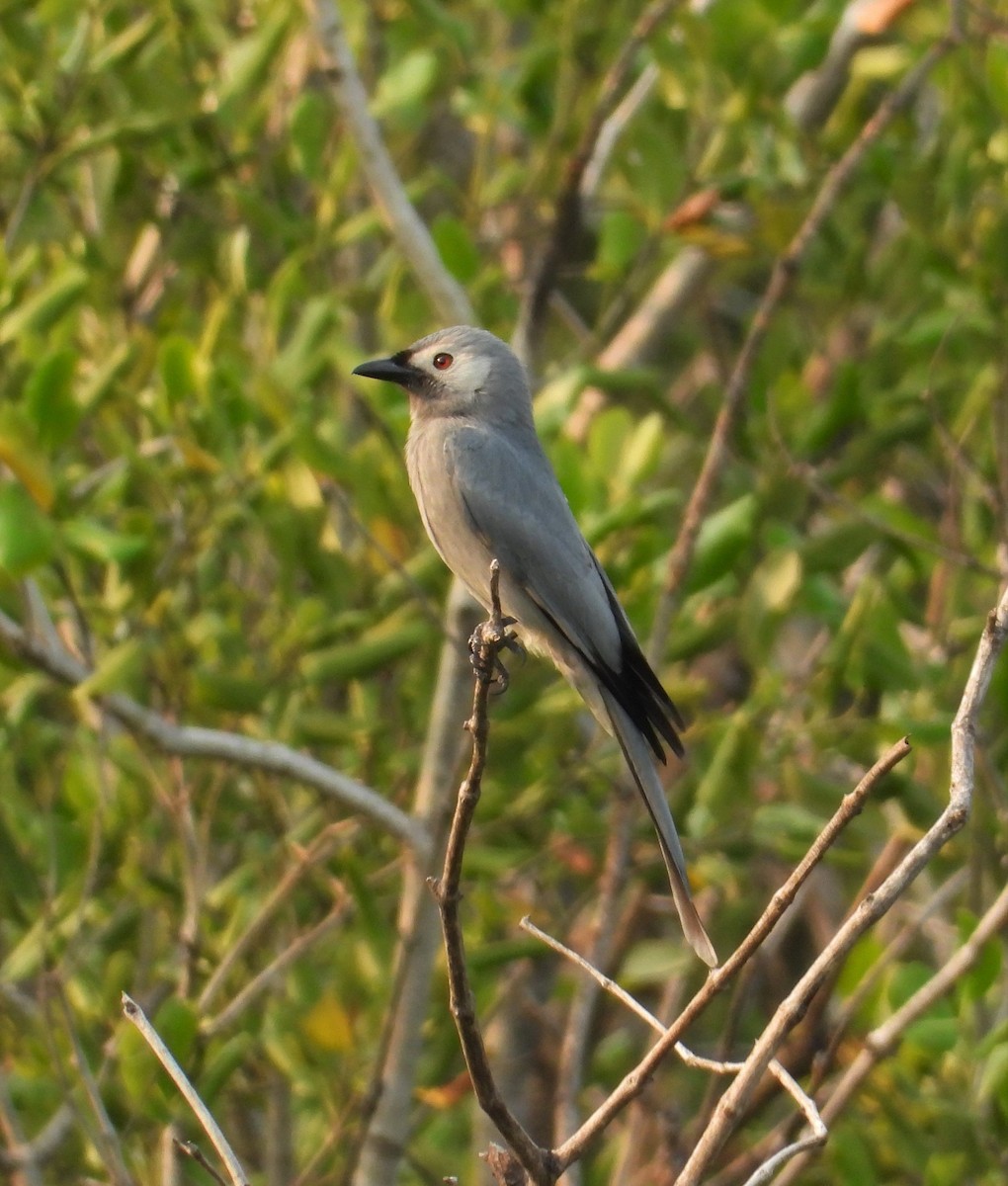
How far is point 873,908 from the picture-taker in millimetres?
2254

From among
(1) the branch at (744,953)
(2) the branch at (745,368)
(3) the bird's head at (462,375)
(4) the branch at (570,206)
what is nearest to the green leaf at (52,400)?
(3) the bird's head at (462,375)

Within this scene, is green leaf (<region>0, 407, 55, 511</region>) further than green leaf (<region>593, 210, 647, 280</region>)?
No

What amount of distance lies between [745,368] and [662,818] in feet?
5.75

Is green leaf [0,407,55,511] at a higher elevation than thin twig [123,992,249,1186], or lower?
higher

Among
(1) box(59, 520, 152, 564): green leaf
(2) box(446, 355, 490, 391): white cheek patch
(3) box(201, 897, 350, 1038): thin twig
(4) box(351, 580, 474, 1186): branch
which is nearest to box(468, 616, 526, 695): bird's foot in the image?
(1) box(59, 520, 152, 564): green leaf

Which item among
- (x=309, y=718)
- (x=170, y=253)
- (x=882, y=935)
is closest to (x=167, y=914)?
(x=309, y=718)

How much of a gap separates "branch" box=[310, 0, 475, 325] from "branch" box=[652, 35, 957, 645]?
2.51ft

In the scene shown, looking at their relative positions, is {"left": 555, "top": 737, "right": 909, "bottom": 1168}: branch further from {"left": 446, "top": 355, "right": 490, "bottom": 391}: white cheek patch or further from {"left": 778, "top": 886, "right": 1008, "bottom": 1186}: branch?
{"left": 446, "top": 355, "right": 490, "bottom": 391}: white cheek patch

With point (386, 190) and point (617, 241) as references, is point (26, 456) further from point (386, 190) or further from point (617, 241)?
point (617, 241)

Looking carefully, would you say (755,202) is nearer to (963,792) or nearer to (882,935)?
(882,935)

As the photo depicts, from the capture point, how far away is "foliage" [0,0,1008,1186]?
4605 mm

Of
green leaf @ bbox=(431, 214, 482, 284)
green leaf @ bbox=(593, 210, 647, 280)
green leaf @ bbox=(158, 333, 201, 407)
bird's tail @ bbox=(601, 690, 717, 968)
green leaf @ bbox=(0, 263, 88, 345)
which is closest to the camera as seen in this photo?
bird's tail @ bbox=(601, 690, 717, 968)

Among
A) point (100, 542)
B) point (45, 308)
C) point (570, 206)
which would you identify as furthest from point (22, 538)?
point (570, 206)

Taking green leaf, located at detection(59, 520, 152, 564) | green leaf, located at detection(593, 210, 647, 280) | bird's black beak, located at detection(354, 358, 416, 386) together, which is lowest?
green leaf, located at detection(59, 520, 152, 564)
